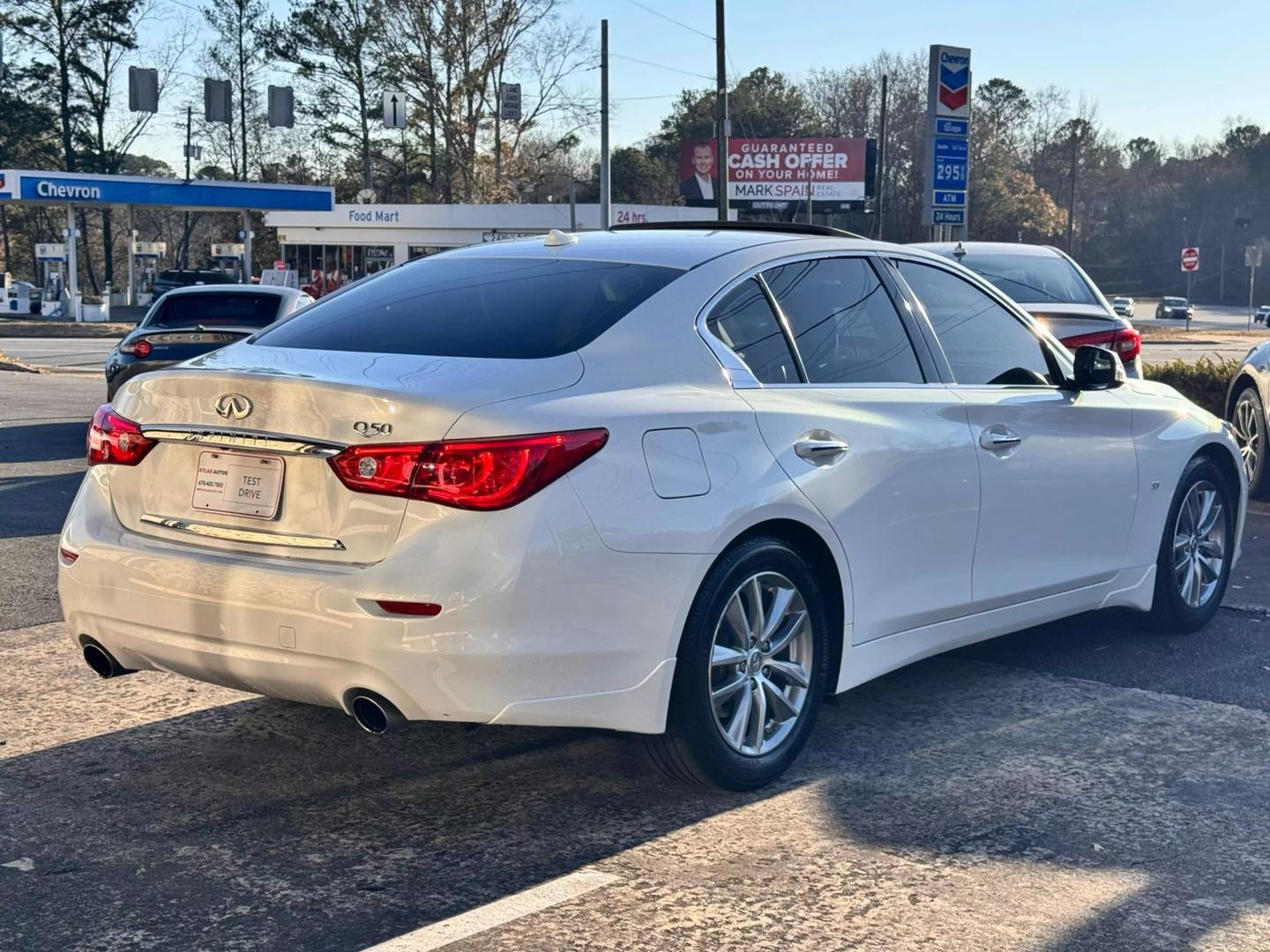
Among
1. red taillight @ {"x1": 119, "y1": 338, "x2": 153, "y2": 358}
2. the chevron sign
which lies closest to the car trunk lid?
red taillight @ {"x1": 119, "y1": 338, "x2": 153, "y2": 358}

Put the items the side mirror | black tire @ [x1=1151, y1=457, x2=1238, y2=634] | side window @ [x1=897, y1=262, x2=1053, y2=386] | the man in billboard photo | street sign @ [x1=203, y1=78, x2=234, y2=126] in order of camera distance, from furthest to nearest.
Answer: the man in billboard photo
street sign @ [x1=203, y1=78, x2=234, y2=126]
black tire @ [x1=1151, y1=457, x2=1238, y2=634]
the side mirror
side window @ [x1=897, y1=262, x2=1053, y2=386]

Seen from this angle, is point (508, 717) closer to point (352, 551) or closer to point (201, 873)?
point (352, 551)

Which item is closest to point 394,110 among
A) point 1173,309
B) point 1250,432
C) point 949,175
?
point 1173,309

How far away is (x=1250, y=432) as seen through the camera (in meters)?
10.3

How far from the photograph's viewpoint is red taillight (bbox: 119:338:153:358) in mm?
13172

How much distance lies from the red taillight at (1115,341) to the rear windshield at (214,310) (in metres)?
6.89

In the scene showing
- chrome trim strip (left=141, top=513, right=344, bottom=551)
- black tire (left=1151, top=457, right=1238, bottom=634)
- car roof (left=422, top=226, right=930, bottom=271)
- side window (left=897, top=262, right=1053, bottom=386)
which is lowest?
black tire (left=1151, top=457, right=1238, bottom=634)

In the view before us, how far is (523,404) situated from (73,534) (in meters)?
1.51

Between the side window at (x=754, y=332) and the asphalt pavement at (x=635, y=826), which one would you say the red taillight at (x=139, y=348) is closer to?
the asphalt pavement at (x=635, y=826)

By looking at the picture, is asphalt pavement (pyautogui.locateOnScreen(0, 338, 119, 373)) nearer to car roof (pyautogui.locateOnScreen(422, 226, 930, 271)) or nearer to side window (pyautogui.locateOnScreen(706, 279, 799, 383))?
car roof (pyautogui.locateOnScreen(422, 226, 930, 271))

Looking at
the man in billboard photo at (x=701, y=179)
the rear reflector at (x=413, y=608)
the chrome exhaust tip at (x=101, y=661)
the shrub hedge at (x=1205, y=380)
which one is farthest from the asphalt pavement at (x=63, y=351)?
the man in billboard photo at (x=701, y=179)

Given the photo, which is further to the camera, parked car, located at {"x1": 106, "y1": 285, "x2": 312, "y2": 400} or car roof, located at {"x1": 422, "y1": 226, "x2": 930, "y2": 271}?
parked car, located at {"x1": 106, "y1": 285, "x2": 312, "y2": 400}

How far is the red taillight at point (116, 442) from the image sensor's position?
4.38 metres

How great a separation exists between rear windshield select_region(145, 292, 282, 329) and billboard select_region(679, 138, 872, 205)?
61120 millimetres
